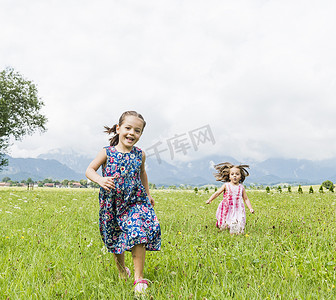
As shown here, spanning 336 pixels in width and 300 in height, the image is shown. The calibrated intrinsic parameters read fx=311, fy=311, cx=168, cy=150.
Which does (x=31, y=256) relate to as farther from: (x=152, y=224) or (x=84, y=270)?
(x=152, y=224)

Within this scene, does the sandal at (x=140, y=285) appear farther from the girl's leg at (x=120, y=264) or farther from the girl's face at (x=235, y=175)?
the girl's face at (x=235, y=175)

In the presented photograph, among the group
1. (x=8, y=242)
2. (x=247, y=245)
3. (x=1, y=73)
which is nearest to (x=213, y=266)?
(x=247, y=245)

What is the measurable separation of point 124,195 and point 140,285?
107cm

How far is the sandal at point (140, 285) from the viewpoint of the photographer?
3375 millimetres

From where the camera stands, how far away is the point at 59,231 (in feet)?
22.6

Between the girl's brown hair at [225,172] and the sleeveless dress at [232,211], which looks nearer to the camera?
the sleeveless dress at [232,211]

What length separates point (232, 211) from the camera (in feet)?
24.5

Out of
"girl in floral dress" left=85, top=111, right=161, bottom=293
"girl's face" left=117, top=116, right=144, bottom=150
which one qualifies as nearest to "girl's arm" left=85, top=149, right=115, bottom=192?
"girl in floral dress" left=85, top=111, right=161, bottom=293

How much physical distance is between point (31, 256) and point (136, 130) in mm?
2781

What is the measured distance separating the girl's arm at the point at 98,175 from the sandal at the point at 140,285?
1100 millimetres

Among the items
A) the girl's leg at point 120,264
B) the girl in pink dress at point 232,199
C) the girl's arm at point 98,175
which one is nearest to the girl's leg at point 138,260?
the girl's leg at point 120,264

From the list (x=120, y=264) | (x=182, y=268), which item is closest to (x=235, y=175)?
(x=182, y=268)

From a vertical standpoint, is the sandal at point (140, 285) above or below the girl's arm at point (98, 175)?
below

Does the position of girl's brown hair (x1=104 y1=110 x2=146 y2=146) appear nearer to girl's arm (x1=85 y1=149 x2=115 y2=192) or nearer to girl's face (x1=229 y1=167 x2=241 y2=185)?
girl's arm (x1=85 y1=149 x2=115 y2=192)
